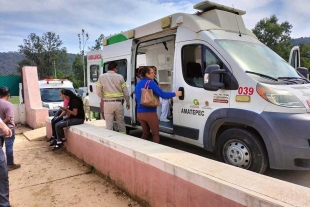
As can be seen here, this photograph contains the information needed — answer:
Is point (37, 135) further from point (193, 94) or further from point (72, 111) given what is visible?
point (193, 94)

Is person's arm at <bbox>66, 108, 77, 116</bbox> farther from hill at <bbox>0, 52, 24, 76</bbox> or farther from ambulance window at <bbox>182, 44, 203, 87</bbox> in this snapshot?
hill at <bbox>0, 52, 24, 76</bbox>

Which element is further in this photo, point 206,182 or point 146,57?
point 146,57

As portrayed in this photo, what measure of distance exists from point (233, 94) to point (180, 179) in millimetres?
1564

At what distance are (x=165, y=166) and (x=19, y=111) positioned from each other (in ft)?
30.2

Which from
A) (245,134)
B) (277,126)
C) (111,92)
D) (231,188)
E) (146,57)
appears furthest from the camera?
(146,57)

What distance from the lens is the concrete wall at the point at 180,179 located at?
6.06 feet

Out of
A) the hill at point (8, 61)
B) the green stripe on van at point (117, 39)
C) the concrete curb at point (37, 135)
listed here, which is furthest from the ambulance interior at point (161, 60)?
the hill at point (8, 61)

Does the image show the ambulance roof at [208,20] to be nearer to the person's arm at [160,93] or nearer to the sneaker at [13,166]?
the person's arm at [160,93]

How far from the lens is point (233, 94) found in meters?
3.37

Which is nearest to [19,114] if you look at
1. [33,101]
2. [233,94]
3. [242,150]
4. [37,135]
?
[33,101]

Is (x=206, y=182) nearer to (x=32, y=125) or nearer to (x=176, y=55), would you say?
(x=176, y=55)

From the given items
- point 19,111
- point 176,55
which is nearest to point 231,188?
point 176,55

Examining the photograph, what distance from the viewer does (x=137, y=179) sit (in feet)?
10.0

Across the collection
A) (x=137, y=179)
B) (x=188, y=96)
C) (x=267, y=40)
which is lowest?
(x=137, y=179)
